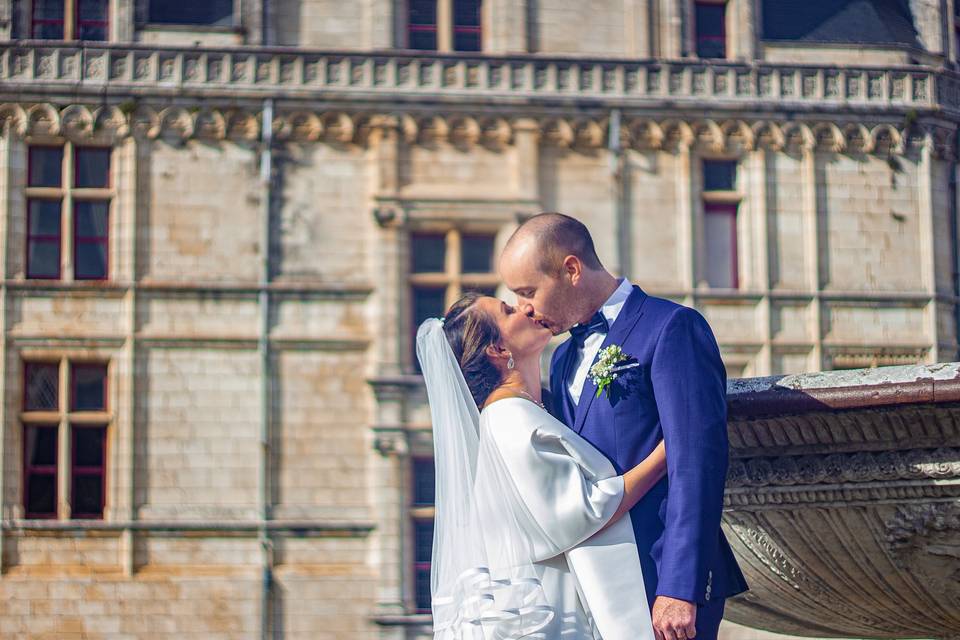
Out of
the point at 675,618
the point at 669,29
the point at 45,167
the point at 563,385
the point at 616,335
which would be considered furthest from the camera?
the point at 669,29

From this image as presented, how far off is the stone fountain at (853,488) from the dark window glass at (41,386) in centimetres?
1432

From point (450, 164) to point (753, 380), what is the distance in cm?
1471

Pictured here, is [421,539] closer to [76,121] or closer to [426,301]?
[426,301]

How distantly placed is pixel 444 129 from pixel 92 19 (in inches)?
167

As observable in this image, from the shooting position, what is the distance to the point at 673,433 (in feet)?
17.6

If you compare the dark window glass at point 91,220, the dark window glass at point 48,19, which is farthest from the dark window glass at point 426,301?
the dark window glass at point 48,19

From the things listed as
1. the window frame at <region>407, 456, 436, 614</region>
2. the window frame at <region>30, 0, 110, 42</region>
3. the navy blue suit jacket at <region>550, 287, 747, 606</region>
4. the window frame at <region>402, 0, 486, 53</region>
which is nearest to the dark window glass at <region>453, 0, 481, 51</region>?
the window frame at <region>402, 0, 486, 53</region>

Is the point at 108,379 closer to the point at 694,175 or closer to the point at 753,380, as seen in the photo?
the point at 694,175

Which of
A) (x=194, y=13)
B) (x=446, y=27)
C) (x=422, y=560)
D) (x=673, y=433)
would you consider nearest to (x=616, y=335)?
(x=673, y=433)

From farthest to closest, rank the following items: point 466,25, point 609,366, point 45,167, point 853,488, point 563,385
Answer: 1. point 466,25
2. point 45,167
3. point 853,488
4. point 563,385
5. point 609,366

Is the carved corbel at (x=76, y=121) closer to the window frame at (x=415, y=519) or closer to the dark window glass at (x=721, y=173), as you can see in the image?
the window frame at (x=415, y=519)

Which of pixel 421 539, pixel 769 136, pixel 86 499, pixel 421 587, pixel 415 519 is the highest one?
pixel 769 136

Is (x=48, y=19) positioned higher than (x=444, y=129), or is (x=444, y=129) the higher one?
(x=48, y=19)

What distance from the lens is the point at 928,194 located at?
71.3ft
